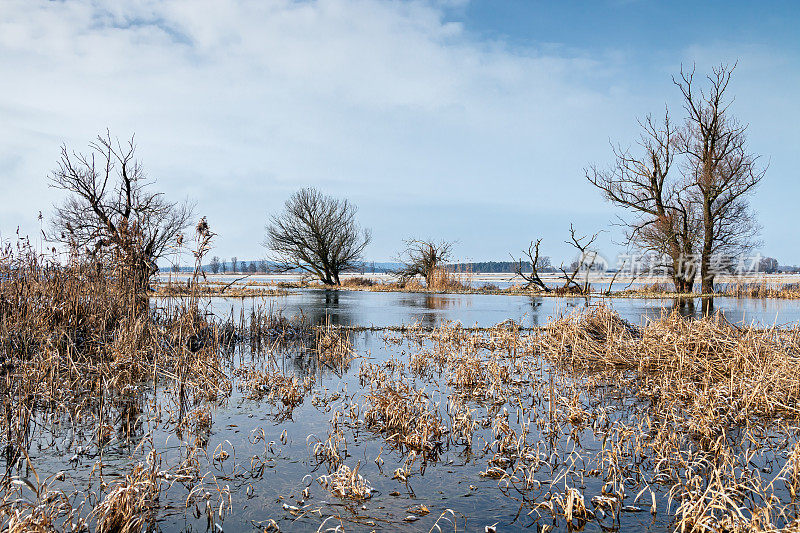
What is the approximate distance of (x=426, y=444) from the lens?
5.11m

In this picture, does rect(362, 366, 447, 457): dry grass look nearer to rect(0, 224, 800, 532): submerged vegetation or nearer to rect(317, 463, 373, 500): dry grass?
rect(0, 224, 800, 532): submerged vegetation

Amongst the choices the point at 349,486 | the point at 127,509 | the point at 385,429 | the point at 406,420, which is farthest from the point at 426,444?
the point at 127,509

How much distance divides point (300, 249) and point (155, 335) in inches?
1281

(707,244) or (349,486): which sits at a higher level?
(707,244)

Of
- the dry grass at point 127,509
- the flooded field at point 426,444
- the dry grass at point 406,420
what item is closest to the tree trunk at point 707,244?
the flooded field at point 426,444

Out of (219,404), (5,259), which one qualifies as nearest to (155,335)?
(219,404)

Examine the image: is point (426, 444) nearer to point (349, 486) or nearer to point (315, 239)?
point (349, 486)

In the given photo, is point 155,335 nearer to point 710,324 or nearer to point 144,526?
point 144,526

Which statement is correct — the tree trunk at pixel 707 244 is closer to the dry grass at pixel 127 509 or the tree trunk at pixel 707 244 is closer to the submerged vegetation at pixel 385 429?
the submerged vegetation at pixel 385 429

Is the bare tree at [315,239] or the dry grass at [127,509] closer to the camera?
the dry grass at [127,509]

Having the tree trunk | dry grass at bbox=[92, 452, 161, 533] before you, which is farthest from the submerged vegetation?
the tree trunk

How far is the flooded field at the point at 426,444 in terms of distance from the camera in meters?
3.81

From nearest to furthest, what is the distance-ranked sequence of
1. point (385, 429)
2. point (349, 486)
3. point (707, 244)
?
point (349, 486), point (385, 429), point (707, 244)

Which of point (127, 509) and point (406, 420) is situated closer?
point (127, 509)
